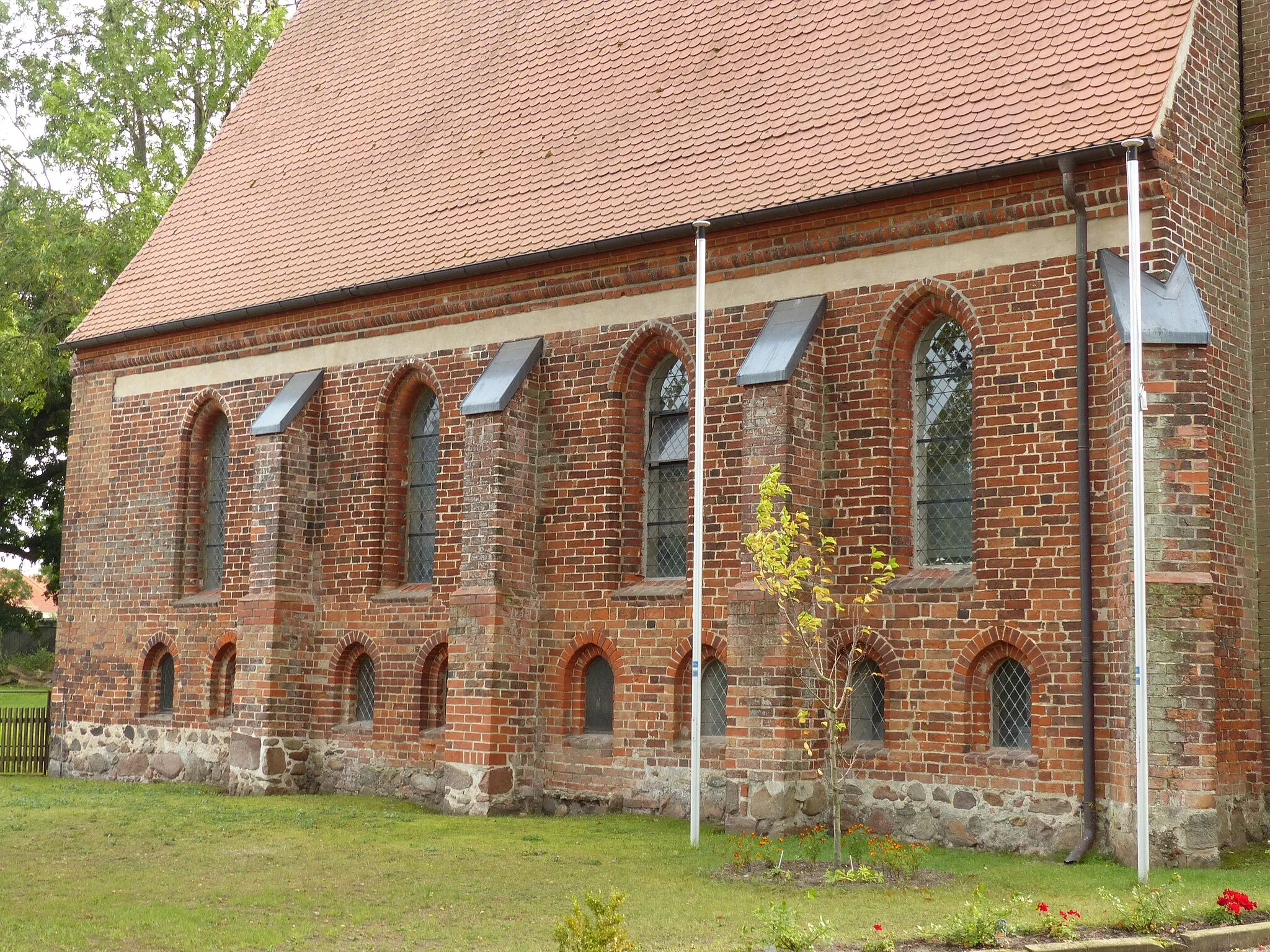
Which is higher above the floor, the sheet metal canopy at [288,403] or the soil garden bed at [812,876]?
the sheet metal canopy at [288,403]

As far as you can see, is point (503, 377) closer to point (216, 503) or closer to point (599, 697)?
point (599, 697)

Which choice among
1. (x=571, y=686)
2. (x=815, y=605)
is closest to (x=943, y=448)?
(x=815, y=605)

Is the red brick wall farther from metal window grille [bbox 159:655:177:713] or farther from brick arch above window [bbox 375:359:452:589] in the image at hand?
metal window grille [bbox 159:655:177:713]

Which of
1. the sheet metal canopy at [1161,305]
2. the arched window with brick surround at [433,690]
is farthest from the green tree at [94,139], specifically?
the sheet metal canopy at [1161,305]

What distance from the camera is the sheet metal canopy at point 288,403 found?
1877cm

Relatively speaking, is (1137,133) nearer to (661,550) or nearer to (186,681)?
(661,550)

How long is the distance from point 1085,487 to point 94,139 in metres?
23.0

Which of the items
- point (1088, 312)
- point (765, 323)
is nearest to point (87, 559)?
point (765, 323)

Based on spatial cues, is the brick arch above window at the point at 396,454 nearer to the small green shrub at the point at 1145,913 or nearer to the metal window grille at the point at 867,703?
the metal window grille at the point at 867,703

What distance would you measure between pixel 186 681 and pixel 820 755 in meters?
10.3

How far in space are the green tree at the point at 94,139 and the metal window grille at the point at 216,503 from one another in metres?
8.81

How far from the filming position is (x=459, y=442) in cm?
1797

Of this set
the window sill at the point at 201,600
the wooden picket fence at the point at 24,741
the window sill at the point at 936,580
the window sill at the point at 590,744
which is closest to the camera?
the window sill at the point at 936,580

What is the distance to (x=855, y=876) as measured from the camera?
11.2 metres
